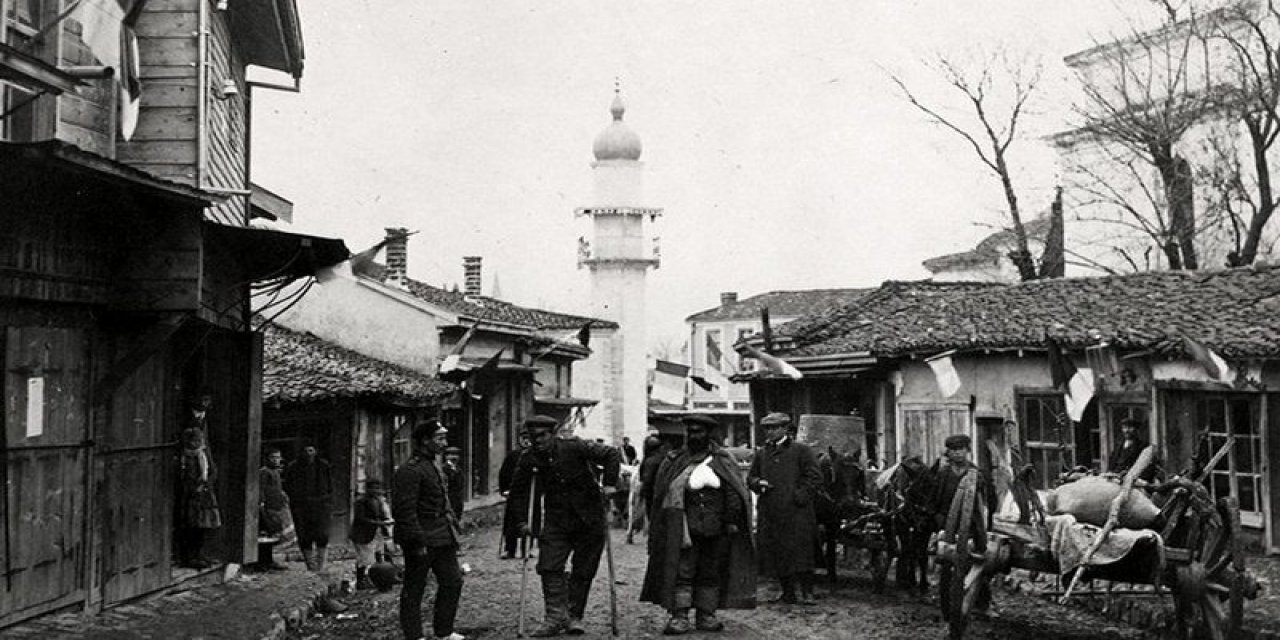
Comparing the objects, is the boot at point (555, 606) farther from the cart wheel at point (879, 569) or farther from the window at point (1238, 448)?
the window at point (1238, 448)

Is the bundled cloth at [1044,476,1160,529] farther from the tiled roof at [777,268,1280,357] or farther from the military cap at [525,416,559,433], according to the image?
the tiled roof at [777,268,1280,357]

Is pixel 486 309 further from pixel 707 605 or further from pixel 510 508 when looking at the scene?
pixel 707 605

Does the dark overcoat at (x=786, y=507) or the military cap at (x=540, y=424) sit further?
the dark overcoat at (x=786, y=507)

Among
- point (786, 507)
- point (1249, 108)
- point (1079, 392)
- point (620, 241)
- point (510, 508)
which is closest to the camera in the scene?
point (510, 508)

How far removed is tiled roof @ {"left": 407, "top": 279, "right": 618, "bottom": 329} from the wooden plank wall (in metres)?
16.5

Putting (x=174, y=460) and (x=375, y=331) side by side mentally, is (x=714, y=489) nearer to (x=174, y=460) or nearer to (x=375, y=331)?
(x=174, y=460)

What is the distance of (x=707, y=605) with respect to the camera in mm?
11211

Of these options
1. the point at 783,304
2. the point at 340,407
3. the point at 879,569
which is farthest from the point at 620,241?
the point at 879,569

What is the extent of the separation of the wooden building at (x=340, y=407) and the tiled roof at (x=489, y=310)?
18.6ft

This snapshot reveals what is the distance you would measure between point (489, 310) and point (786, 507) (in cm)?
2477

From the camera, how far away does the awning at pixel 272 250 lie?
12289 millimetres

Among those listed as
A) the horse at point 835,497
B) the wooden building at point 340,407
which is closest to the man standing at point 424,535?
the horse at point 835,497

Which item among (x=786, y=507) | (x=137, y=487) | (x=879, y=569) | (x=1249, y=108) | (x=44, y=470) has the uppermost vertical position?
(x=1249, y=108)

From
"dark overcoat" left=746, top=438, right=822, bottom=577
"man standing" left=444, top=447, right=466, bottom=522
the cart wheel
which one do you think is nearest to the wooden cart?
"dark overcoat" left=746, top=438, right=822, bottom=577
